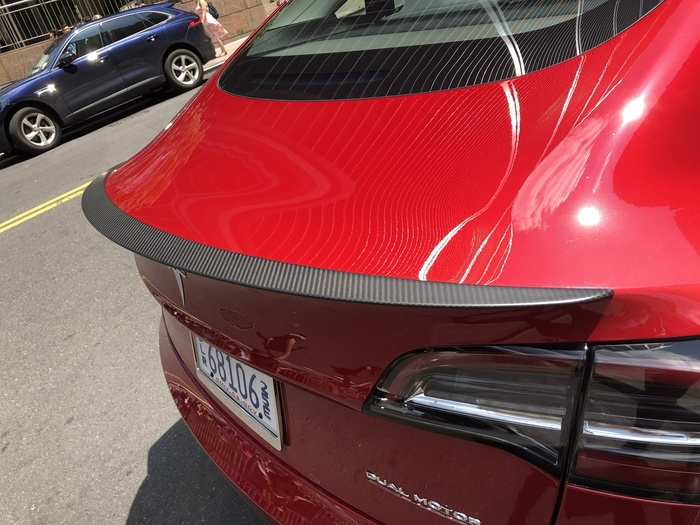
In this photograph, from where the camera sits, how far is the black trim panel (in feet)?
2.79

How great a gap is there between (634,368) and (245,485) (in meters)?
1.11

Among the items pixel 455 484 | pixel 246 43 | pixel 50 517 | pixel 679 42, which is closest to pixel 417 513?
pixel 455 484

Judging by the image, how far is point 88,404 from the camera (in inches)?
116

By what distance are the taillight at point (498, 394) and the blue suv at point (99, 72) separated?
29.8 feet

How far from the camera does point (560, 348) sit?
2.93 feet

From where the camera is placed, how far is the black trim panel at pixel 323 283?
85cm

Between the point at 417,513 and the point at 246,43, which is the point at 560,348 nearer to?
the point at 417,513

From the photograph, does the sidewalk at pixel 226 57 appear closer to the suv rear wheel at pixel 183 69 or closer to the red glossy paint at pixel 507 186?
the suv rear wheel at pixel 183 69

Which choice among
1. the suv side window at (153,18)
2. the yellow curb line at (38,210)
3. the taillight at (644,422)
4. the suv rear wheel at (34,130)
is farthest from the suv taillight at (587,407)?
the suv side window at (153,18)

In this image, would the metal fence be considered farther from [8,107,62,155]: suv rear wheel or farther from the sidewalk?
[8,107,62,155]: suv rear wheel

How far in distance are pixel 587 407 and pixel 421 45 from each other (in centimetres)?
99

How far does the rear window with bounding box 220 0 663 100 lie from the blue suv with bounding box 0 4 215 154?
799 cm

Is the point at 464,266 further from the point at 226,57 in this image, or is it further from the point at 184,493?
the point at 226,57

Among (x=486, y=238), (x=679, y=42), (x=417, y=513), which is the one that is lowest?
(x=417, y=513)
